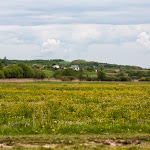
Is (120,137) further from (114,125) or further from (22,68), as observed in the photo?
(22,68)

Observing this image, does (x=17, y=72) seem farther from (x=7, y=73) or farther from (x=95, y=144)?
(x=95, y=144)

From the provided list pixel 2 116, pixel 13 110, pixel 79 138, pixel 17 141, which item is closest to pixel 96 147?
pixel 79 138

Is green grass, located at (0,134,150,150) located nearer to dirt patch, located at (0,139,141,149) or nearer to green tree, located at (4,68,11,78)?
dirt patch, located at (0,139,141,149)

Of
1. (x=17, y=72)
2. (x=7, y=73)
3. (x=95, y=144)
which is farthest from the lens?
(x=17, y=72)

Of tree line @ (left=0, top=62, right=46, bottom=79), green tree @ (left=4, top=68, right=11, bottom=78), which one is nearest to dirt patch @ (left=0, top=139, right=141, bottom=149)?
tree line @ (left=0, top=62, right=46, bottom=79)

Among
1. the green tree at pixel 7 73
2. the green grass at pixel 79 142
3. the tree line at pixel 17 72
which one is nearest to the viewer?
the green grass at pixel 79 142

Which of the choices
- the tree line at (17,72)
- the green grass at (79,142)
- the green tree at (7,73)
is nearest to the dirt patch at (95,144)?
the green grass at (79,142)

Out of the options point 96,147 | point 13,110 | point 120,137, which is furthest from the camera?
point 13,110

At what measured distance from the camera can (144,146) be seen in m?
11.6

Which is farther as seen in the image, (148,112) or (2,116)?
(148,112)

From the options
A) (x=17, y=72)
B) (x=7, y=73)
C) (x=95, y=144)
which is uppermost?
(x=17, y=72)

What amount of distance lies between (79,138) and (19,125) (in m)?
4.29

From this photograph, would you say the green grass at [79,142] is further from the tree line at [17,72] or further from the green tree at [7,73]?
the green tree at [7,73]

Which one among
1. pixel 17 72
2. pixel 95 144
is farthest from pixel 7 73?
pixel 95 144
